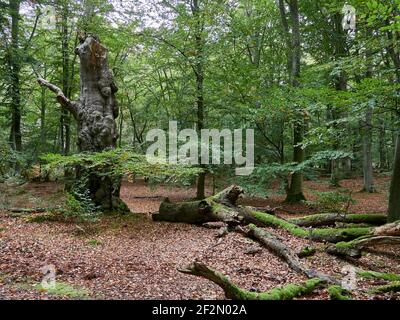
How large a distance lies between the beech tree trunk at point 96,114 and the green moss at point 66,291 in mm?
4915

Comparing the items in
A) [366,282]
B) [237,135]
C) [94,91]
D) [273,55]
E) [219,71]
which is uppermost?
[273,55]

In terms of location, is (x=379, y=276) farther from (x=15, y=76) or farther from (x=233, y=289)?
(x=15, y=76)

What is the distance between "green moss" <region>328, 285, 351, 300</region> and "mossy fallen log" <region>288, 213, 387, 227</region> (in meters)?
4.15

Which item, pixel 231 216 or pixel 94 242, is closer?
pixel 94 242

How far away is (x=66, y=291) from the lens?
151 inches

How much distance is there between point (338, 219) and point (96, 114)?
23.5ft

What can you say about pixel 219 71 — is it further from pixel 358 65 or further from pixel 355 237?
pixel 355 237

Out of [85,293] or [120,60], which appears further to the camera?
[120,60]

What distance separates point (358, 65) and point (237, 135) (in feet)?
17.9

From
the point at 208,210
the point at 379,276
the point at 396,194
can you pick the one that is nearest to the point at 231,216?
the point at 208,210
